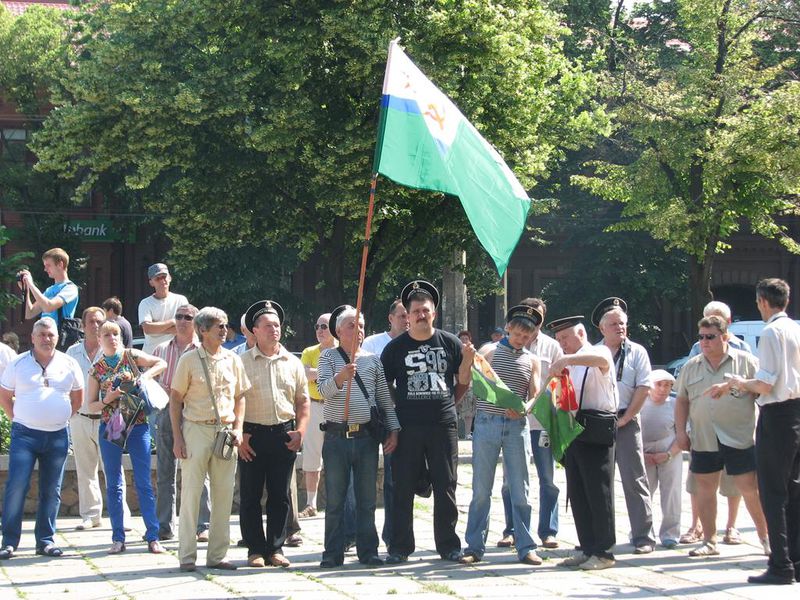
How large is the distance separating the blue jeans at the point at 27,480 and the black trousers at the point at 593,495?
4.18m

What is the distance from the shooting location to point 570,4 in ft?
127

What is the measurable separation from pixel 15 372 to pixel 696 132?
22240 millimetres

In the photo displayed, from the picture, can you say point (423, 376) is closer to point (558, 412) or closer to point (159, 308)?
point (558, 412)

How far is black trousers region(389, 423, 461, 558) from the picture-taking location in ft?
31.8

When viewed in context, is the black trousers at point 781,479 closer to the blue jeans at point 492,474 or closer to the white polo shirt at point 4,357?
the blue jeans at point 492,474

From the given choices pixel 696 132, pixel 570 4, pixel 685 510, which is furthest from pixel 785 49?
pixel 685 510

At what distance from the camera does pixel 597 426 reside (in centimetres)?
941

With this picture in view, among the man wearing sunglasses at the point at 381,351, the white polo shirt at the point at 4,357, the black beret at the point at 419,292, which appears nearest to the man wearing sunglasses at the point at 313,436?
the man wearing sunglasses at the point at 381,351

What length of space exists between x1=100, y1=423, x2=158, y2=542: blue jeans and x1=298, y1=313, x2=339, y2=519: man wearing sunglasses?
2.14 meters

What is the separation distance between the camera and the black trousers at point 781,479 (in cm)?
865

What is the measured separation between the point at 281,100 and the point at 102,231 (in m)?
21.5

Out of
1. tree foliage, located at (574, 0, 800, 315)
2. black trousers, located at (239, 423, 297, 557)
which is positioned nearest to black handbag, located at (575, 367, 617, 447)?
black trousers, located at (239, 423, 297, 557)

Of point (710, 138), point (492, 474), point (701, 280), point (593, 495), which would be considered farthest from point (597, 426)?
point (701, 280)

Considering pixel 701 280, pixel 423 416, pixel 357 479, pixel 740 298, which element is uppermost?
pixel 740 298
